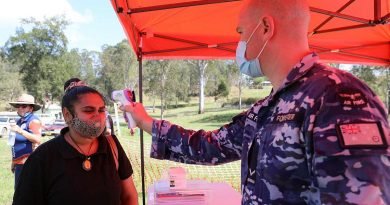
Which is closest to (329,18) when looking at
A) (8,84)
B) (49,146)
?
(49,146)

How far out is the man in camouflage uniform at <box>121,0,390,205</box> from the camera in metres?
0.81

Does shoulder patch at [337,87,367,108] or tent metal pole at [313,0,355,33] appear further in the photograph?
tent metal pole at [313,0,355,33]

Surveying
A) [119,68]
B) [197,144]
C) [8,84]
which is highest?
[119,68]

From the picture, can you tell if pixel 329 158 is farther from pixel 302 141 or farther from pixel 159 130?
pixel 159 130

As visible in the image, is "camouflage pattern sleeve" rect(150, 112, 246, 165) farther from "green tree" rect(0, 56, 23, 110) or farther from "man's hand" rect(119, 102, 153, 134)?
"green tree" rect(0, 56, 23, 110)

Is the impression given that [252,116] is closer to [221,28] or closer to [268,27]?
[268,27]

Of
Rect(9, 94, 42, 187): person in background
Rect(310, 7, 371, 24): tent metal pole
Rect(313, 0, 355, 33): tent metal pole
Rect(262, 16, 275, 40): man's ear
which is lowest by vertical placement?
Rect(9, 94, 42, 187): person in background

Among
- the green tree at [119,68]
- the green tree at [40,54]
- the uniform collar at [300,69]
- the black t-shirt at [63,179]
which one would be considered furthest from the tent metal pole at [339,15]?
the green tree at [119,68]

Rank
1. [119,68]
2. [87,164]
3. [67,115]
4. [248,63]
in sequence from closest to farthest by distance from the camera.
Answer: [248,63], [87,164], [67,115], [119,68]

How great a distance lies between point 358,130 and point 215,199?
235cm

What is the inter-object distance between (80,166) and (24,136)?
10.2 feet

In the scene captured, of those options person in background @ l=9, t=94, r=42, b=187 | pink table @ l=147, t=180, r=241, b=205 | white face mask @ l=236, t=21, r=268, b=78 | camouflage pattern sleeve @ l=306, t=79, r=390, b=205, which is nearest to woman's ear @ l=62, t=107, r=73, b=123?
pink table @ l=147, t=180, r=241, b=205

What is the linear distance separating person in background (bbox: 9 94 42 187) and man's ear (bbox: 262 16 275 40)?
435 cm

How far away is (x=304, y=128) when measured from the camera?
92 centimetres
